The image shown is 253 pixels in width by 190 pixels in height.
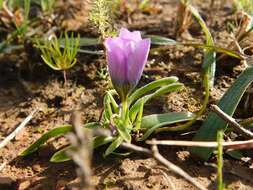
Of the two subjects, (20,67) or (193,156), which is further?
(20,67)

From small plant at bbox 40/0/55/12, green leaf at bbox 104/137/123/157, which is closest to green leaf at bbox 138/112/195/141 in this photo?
green leaf at bbox 104/137/123/157

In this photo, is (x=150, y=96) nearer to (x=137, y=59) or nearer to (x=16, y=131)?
(x=137, y=59)

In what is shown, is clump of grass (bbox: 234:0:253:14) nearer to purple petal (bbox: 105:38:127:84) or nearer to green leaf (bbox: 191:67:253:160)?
green leaf (bbox: 191:67:253:160)

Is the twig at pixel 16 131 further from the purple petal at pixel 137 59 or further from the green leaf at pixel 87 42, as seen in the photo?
the purple petal at pixel 137 59

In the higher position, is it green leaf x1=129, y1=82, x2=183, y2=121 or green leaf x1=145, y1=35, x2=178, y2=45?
green leaf x1=145, y1=35, x2=178, y2=45

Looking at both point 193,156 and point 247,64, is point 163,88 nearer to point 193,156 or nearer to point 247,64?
point 193,156

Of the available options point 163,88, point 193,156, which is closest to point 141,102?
point 163,88
